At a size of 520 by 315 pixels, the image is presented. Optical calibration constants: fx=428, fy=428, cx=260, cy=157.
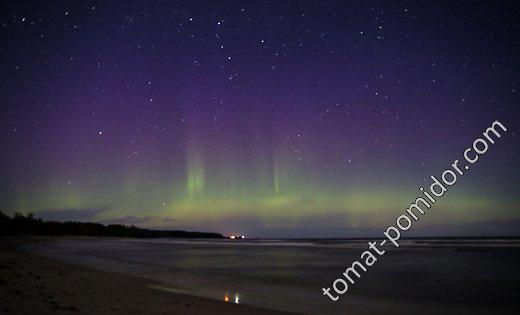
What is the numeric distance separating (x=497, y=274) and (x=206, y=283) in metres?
13.9

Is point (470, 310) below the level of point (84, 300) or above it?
below

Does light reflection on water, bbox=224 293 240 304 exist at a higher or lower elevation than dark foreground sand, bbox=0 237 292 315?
lower

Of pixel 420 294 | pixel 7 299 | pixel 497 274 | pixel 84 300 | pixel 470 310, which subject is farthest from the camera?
pixel 497 274

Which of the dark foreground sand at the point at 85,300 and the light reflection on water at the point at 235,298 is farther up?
the dark foreground sand at the point at 85,300

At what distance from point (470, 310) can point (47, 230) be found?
93613mm

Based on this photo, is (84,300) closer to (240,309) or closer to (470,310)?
(240,309)

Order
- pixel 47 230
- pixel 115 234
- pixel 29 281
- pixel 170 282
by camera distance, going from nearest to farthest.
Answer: pixel 29 281
pixel 170 282
pixel 47 230
pixel 115 234

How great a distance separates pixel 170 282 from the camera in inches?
590

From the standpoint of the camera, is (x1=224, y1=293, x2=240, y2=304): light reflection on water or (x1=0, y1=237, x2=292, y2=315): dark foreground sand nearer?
(x1=0, y1=237, x2=292, y2=315): dark foreground sand

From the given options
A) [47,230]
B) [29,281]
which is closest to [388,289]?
[29,281]

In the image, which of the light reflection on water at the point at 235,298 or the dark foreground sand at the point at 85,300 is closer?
the dark foreground sand at the point at 85,300

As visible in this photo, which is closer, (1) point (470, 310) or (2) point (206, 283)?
(1) point (470, 310)

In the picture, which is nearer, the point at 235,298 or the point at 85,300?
the point at 85,300

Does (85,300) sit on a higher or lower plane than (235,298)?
higher
